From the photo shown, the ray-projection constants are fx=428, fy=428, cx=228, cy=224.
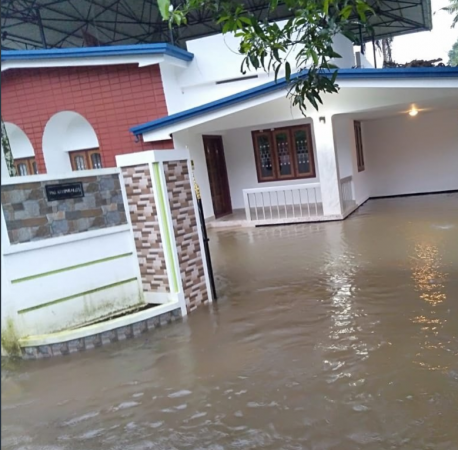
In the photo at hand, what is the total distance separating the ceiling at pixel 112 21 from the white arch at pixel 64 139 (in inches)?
126

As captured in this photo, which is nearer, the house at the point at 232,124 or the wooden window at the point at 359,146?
the house at the point at 232,124

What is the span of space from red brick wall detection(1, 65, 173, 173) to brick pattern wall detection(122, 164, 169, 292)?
525cm

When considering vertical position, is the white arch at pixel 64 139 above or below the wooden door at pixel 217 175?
above

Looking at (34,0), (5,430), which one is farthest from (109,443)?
(34,0)

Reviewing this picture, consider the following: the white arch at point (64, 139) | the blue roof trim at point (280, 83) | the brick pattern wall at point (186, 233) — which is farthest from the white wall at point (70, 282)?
the white arch at point (64, 139)

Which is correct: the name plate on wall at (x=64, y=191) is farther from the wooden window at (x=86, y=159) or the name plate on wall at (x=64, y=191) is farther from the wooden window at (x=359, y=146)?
the wooden window at (x=359, y=146)

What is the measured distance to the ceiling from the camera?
12789 millimetres

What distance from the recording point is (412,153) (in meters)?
12.0

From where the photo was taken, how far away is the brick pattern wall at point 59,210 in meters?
3.91

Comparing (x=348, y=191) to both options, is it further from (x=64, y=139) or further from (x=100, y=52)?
(x=64, y=139)

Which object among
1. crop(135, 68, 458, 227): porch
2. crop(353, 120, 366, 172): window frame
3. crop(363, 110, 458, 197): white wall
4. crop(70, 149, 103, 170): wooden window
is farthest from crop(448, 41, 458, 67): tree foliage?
crop(70, 149, 103, 170): wooden window

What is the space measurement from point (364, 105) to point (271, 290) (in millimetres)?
4777

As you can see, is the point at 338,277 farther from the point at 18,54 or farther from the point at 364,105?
the point at 18,54

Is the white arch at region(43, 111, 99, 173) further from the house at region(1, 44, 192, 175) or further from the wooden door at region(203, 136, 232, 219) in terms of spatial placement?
the wooden door at region(203, 136, 232, 219)
